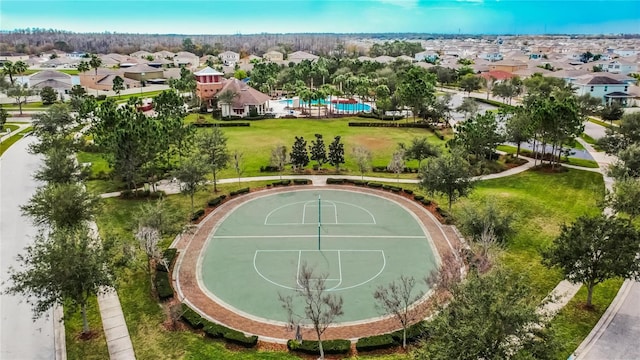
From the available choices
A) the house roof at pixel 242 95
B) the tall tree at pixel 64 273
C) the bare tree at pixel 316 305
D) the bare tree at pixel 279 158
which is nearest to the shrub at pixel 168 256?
the tall tree at pixel 64 273

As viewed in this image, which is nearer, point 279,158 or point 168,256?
point 168,256

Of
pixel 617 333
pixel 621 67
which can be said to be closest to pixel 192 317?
pixel 617 333

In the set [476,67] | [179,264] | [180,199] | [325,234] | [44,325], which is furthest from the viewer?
[476,67]

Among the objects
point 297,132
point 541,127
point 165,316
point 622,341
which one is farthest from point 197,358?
point 297,132

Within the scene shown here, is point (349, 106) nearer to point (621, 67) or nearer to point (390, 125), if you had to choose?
point (390, 125)

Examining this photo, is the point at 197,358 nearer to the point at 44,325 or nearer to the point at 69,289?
the point at 69,289

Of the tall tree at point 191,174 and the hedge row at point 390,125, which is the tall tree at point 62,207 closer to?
the tall tree at point 191,174

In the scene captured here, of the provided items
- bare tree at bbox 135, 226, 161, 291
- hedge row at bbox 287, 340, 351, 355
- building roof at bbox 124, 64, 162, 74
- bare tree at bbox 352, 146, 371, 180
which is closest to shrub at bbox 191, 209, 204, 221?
bare tree at bbox 135, 226, 161, 291
